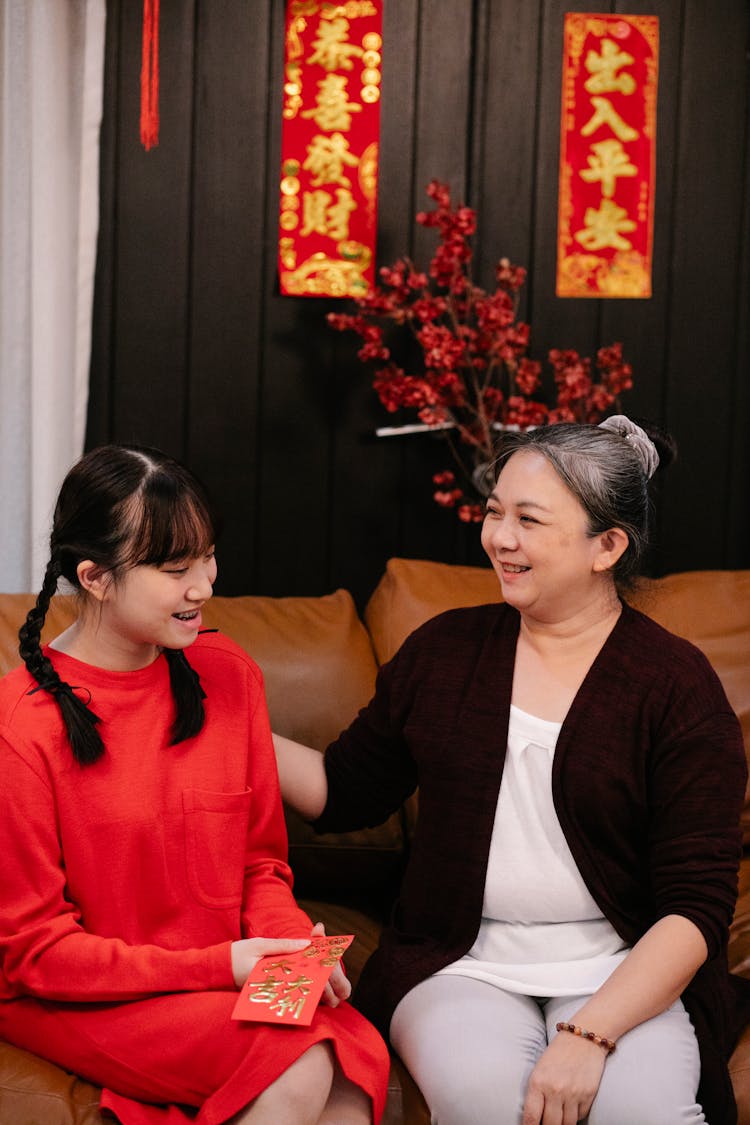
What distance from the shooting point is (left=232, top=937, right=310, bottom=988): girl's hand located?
134 cm

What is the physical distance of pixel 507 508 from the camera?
1557 millimetres

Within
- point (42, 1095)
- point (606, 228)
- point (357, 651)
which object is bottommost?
point (42, 1095)

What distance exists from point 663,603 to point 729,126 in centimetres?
128

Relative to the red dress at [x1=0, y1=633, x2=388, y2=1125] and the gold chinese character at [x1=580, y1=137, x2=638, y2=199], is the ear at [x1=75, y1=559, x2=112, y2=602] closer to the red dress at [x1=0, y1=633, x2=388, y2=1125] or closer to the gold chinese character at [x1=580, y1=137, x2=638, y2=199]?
the red dress at [x1=0, y1=633, x2=388, y2=1125]

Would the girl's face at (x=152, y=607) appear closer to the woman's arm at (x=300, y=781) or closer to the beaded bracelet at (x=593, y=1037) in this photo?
the woman's arm at (x=300, y=781)

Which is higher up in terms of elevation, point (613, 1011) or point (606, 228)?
point (606, 228)

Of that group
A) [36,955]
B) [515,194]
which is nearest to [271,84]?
[515,194]

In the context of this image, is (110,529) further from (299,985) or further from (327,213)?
(327,213)

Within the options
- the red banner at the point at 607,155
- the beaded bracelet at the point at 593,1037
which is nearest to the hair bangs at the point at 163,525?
the beaded bracelet at the point at 593,1037

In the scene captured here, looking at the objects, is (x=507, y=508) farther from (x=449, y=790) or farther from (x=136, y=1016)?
(x=136, y=1016)

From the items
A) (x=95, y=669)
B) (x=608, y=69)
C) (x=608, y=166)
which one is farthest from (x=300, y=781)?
(x=608, y=69)

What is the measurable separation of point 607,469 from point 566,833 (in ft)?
1.59

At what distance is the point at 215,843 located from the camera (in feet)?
4.78

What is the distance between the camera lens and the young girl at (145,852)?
1.30 metres
